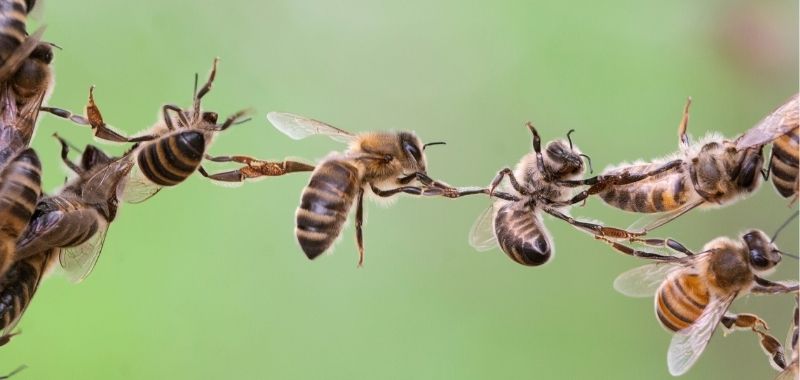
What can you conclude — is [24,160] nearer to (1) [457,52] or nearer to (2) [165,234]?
(2) [165,234]

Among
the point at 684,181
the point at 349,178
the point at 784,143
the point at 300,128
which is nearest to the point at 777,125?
the point at 784,143

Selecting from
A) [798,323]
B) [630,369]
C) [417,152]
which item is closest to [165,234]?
[417,152]

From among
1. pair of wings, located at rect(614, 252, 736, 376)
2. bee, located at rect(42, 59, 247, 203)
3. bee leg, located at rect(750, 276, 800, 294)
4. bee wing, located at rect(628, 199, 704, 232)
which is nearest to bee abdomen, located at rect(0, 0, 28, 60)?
bee, located at rect(42, 59, 247, 203)

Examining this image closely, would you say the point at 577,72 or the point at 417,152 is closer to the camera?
the point at 417,152

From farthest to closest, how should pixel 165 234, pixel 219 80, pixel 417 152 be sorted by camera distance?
pixel 219 80 → pixel 165 234 → pixel 417 152

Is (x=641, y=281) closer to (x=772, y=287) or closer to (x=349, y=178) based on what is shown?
(x=772, y=287)

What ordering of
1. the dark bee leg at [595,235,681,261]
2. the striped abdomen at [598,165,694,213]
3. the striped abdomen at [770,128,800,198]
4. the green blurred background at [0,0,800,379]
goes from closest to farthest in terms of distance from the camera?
the striped abdomen at [770,128,800,198] < the dark bee leg at [595,235,681,261] < the striped abdomen at [598,165,694,213] < the green blurred background at [0,0,800,379]

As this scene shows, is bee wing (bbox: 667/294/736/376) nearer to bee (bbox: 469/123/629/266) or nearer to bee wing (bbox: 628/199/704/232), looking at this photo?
bee wing (bbox: 628/199/704/232)
